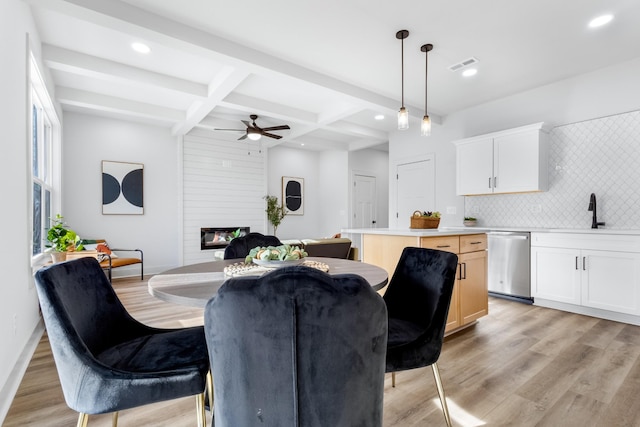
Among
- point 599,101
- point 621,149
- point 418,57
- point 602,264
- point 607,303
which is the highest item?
point 418,57

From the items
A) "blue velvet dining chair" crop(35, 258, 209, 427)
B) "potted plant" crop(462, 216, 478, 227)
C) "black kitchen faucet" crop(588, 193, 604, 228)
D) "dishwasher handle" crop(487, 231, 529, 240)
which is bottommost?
"blue velvet dining chair" crop(35, 258, 209, 427)

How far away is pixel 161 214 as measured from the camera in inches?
241

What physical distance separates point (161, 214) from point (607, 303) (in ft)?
22.0

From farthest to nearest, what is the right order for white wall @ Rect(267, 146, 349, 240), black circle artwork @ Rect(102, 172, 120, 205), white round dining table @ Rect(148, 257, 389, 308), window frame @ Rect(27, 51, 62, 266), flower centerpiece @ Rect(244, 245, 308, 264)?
1. white wall @ Rect(267, 146, 349, 240)
2. black circle artwork @ Rect(102, 172, 120, 205)
3. window frame @ Rect(27, 51, 62, 266)
4. flower centerpiece @ Rect(244, 245, 308, 264)
5. white round dining table @ Rect(148, 257, 389, 308)

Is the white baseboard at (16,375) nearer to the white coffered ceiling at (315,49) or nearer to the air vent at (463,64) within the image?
the white coffered ceiling at (315,49)

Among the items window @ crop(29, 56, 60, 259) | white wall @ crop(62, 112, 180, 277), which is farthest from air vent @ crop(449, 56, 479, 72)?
white wall @ crop(62, 112, 180, 277)

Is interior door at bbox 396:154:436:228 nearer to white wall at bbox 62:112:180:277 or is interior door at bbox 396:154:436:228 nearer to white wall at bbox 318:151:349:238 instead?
white wall at bbox 318:151:349:238

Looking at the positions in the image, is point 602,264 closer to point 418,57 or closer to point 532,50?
point 532,50

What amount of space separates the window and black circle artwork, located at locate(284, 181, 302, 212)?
4.47m

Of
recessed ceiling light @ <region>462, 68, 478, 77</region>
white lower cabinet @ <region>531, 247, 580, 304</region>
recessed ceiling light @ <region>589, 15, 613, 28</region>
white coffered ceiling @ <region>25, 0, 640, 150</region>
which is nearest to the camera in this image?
white coffered ceiling @ <region>25, 0, 640, 150</region>

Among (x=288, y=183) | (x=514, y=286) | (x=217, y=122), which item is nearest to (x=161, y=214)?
(x=217, y=122)

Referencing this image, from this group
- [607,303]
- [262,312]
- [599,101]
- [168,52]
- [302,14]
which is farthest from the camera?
[599,101]

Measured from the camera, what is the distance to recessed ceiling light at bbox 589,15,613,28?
2818mm

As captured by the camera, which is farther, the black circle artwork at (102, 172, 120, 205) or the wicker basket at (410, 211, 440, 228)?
the black circle artwork at (102, 172, 120, 205)
